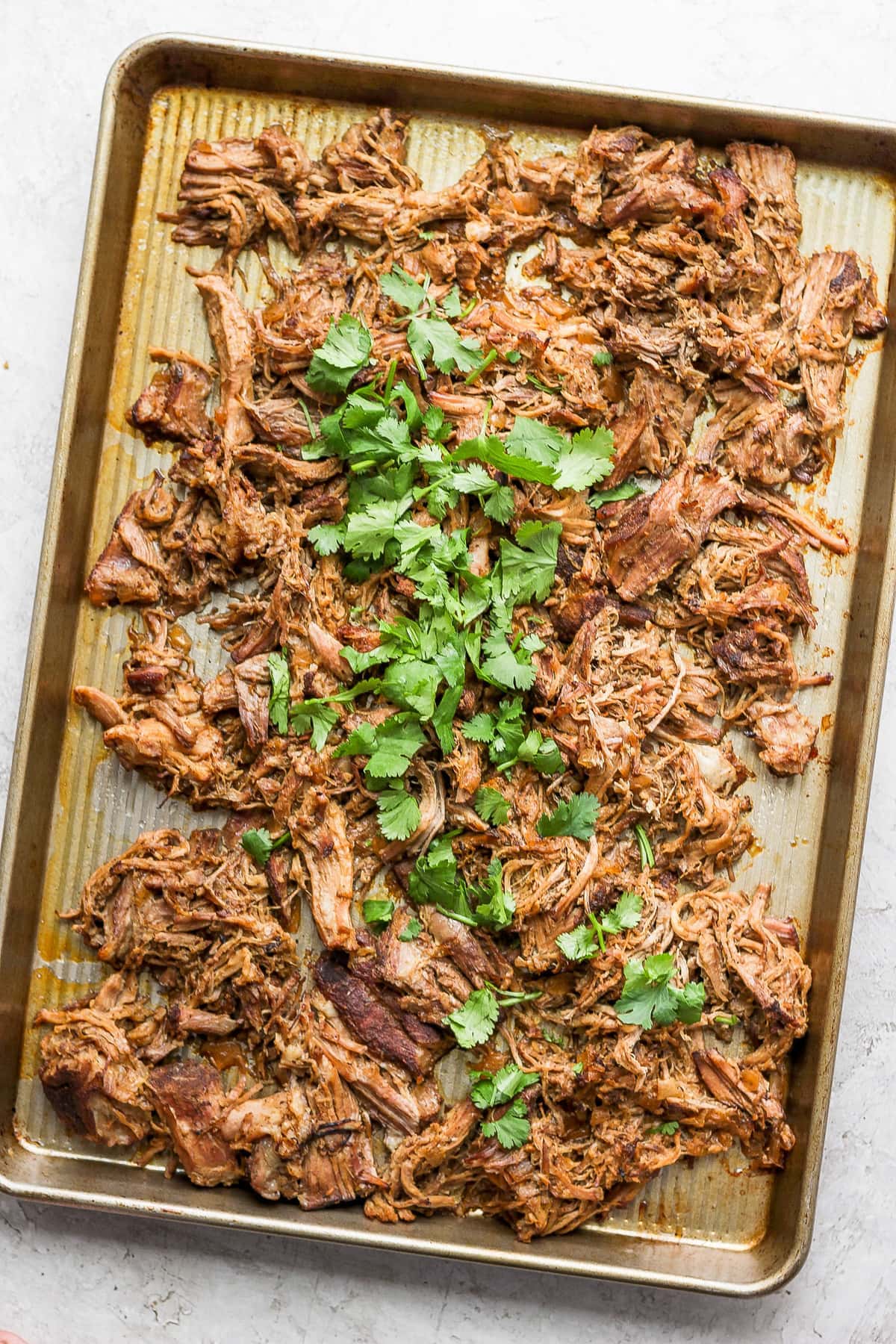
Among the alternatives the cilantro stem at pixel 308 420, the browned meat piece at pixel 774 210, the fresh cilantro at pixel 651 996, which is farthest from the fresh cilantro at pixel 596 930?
the browned meat piece at pixel 774 210

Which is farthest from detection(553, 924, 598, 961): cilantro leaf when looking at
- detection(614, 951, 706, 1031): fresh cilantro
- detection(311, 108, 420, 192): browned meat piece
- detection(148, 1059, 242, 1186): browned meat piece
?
detection(311, 108, 420, 192): browned meat piece

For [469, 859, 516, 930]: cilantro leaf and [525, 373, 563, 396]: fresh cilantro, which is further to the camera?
[525, 373, 563, 396]: fresh cilantro

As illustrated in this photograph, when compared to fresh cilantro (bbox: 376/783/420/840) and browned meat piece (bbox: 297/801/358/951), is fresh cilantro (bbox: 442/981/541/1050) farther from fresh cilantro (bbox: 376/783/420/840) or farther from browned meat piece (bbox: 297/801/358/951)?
fresh cilantro (bbox: 376/783/420/840)

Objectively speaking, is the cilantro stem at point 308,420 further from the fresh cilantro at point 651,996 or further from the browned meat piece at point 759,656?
the fresh cilantro at point 651,996

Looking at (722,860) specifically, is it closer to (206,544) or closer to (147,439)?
(206,544)

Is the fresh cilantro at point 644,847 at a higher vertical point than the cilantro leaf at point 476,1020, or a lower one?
higher

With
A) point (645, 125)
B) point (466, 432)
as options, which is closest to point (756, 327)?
point (645, 125)

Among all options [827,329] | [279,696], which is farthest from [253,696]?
[827,329]
